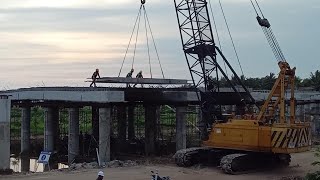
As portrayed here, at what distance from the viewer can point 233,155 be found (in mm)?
25609

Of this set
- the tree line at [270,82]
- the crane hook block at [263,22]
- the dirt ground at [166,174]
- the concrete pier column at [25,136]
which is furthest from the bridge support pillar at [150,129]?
the tree line at [270,82]

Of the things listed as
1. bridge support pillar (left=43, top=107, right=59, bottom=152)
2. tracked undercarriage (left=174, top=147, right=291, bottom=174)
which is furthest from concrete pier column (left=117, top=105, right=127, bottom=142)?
tracked undercarriage (left=174, top=147, right=291, bottom=174)

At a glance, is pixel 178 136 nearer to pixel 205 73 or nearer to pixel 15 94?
pixel 205 73

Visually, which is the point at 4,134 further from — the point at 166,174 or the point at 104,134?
the point at 166,174

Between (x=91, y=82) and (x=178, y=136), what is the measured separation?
705 centimetres

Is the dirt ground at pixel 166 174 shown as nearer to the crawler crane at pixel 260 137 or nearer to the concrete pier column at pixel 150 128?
the crawler crane at pixel 260 137

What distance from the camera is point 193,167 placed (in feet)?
89.6

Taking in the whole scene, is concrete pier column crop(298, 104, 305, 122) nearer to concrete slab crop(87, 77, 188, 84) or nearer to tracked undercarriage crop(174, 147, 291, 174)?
concrete slab crop(87, 77, 188, 84)

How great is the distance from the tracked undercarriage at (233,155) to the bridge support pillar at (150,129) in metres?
11.6

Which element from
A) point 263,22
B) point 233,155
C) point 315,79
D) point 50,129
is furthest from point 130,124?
point 315,79

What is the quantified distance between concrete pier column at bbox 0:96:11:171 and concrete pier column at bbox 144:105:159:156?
13.1 metres

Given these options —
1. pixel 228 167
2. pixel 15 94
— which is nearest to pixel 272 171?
pixel 228 167

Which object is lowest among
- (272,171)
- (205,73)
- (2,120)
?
(272,171)

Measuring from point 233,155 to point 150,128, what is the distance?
15455mm
